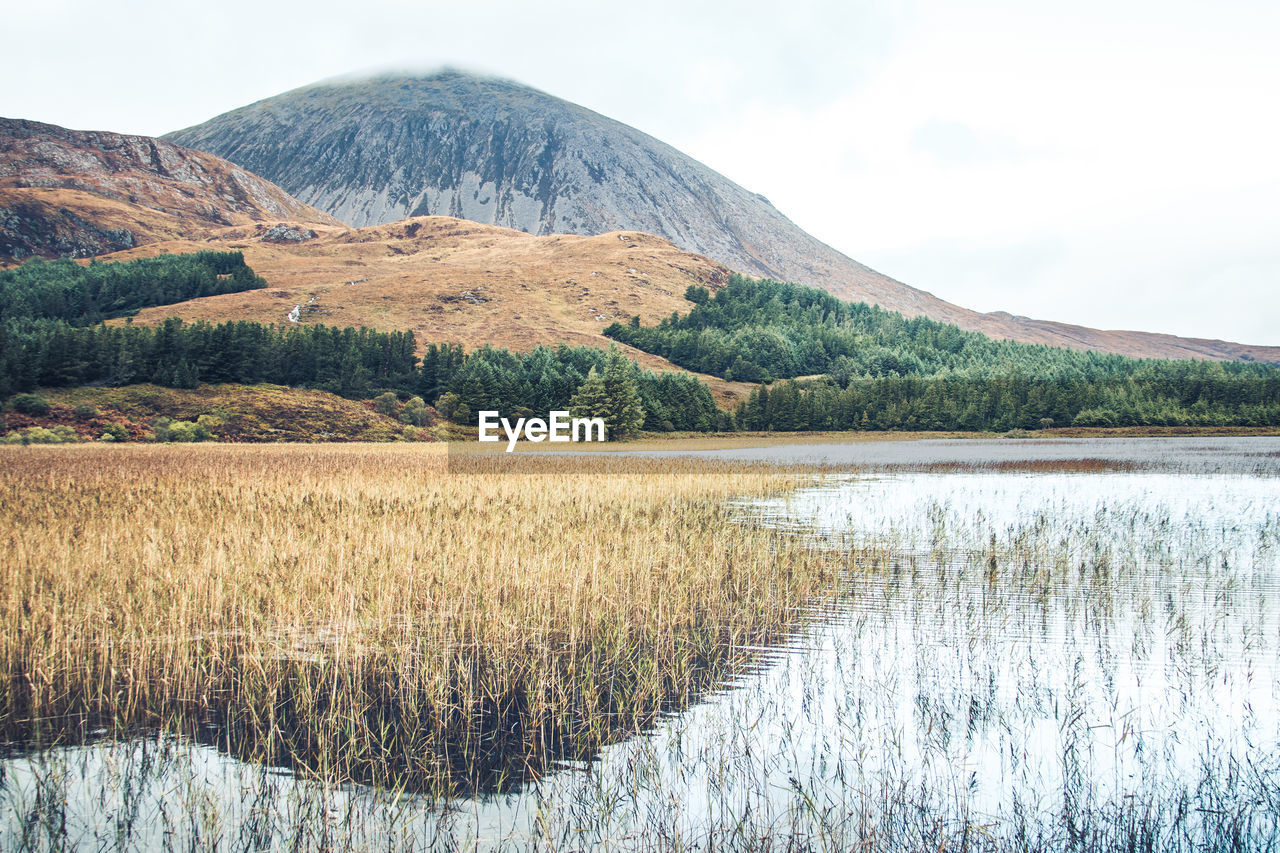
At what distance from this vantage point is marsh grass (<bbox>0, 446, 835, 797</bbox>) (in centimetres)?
839

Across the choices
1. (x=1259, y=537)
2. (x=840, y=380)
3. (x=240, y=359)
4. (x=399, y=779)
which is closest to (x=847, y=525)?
(x=1259, y=537)

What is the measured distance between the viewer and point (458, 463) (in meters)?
50.5

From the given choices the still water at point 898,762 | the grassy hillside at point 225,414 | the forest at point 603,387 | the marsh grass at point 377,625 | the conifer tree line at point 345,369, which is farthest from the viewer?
the forest at point 603,387

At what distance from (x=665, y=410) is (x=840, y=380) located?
284ft

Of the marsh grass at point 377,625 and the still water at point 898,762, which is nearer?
the still water at point 898,762

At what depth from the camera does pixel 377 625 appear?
1181 cm

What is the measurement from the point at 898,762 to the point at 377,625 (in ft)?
24.1

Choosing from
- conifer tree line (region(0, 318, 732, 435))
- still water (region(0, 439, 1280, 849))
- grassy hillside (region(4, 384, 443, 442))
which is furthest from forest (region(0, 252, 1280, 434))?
still water (region(0, 439, 1280, 849))

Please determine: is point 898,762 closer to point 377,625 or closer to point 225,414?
point 377,625

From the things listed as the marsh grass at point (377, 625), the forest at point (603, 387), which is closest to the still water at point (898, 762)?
the marsh grass at point (377, 625)

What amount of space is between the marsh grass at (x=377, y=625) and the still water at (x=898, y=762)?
23.6 inches

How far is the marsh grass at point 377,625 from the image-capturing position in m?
8.39

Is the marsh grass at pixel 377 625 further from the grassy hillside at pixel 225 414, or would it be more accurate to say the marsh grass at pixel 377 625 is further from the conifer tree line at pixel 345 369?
the conifer tree line at pixel 345 369

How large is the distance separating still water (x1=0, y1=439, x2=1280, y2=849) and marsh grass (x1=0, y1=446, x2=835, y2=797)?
0.60m
